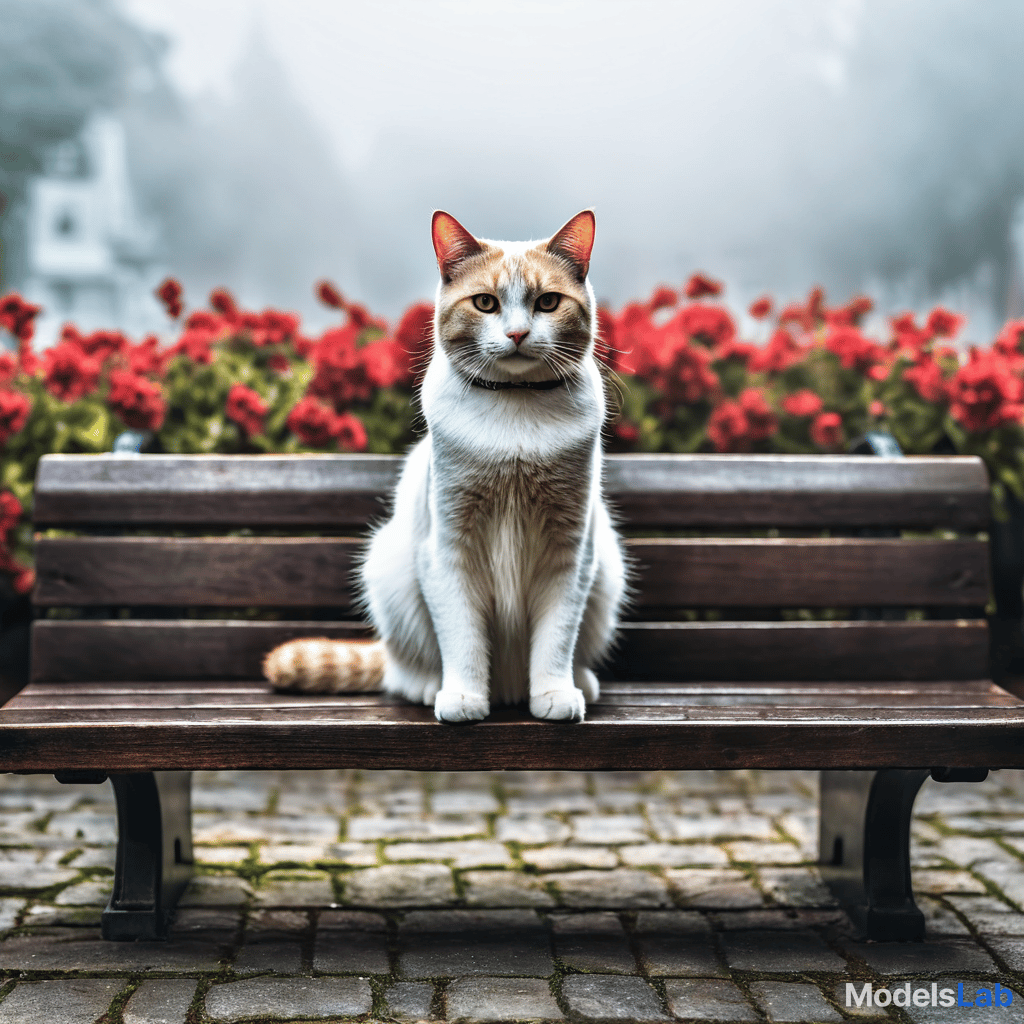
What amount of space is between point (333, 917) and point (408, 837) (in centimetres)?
60

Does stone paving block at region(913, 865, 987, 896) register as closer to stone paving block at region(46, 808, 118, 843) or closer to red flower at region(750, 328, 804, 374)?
red flower at region(750, 328, 804, 374)

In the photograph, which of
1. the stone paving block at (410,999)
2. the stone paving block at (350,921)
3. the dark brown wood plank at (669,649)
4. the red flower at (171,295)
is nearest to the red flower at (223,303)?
the red flower at (171,295)

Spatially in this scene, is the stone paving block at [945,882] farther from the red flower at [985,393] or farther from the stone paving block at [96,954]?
the stone paving block at [96,954]

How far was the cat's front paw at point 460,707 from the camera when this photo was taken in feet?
7.03

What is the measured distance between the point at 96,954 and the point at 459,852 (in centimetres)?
101

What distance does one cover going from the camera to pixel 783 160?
5.38 metres

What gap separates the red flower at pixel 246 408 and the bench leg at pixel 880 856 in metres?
1.98

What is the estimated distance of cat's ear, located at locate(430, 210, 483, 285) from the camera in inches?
83.5

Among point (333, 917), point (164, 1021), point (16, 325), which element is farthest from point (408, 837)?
point (16, 325)

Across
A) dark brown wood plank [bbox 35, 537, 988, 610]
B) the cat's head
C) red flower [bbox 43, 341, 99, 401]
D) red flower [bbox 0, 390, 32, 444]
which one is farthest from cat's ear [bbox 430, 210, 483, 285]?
red flower [bbox 0, 390, 32, 444]

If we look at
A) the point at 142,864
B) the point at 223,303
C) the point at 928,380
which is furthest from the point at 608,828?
the point at 223,303

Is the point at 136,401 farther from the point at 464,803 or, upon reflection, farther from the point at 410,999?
the point at 410,999

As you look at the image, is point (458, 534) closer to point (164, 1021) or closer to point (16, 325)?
point (164, 1021)

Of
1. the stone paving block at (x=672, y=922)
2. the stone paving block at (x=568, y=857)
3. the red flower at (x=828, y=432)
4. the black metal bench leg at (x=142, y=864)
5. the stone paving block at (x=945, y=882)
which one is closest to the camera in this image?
the black metal bench leg at (x=142, y=864)
